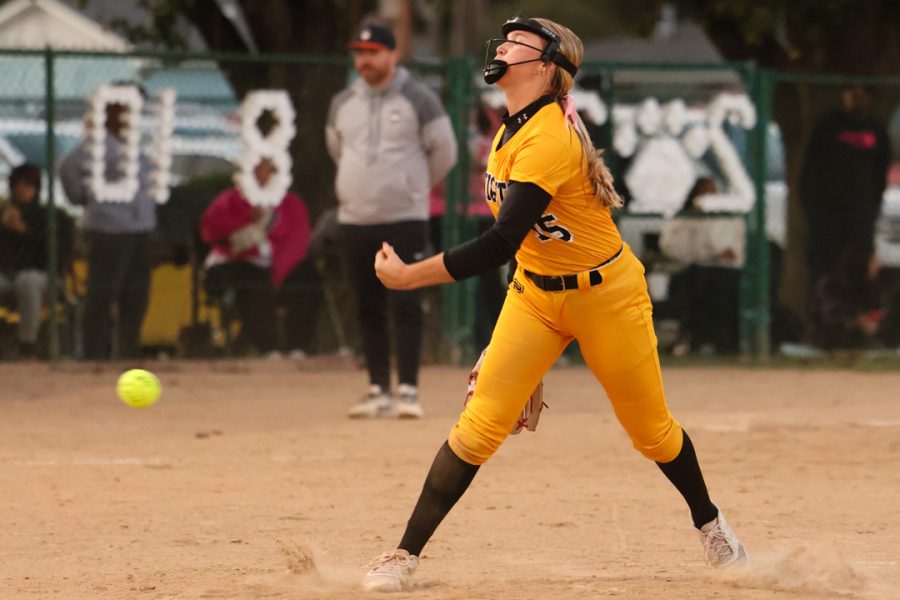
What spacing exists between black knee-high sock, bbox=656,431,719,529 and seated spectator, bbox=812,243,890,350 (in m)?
9.46

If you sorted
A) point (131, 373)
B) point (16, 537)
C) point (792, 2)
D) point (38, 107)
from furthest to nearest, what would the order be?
point (792, 2)
point (38, 107)
point (131, 373)
point (16, 537)

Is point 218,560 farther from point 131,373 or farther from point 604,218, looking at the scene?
point 131,373

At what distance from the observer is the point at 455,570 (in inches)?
255

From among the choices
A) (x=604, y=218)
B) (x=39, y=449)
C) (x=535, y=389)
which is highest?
(x=604, y=218)

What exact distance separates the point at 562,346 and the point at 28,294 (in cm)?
889

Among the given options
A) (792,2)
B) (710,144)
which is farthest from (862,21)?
(710,144)

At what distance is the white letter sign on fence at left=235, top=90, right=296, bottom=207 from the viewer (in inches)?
564

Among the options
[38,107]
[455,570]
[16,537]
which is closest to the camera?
A: [455,570]

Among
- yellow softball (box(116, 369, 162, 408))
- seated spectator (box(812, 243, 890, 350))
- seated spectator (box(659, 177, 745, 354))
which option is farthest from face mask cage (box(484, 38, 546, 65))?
seated spectator (box(812, 243, 890, 350))

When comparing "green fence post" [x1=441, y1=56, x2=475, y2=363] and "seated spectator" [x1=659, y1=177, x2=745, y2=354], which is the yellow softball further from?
A: "seated spectator" [x1=659, y1=177, x2=745, y2=354]

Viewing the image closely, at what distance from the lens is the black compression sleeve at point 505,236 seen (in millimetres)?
5699

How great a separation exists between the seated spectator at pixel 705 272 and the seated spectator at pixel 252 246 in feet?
10.2

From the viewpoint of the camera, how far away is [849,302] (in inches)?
611

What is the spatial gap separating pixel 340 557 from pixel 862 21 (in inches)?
460
